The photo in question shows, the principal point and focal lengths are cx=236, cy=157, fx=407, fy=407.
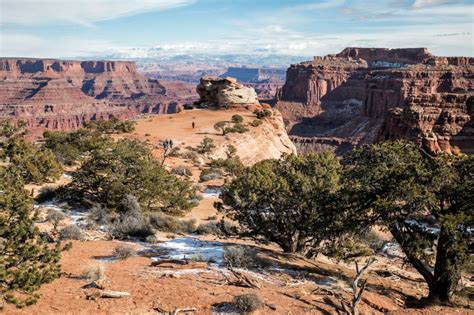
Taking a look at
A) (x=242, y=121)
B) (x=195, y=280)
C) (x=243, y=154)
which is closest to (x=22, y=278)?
(x=195, y=280)

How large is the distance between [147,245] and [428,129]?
5807cm

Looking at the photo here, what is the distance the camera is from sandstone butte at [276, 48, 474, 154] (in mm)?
64750

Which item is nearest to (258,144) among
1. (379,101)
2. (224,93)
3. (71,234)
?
(224,93)

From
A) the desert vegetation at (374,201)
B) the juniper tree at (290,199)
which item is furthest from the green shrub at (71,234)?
the juniper tree at (290,199)

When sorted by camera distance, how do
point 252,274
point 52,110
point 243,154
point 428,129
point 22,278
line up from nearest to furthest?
point 22,278 → point 252,274 → point 243,154 → point 428,129 → point 52,110

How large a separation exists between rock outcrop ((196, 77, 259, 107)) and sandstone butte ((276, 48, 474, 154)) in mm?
25368

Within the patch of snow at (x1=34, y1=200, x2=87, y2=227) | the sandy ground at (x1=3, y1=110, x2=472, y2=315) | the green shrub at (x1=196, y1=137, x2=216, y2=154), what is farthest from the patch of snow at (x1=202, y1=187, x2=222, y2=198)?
the sandy ground at (x1=3, y1=110, x2=472, y2=315)

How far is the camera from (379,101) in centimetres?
11956

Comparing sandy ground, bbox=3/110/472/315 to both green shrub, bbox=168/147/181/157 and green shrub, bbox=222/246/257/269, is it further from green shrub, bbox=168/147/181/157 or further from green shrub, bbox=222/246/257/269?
green shrub, bbox=168/147/181/157

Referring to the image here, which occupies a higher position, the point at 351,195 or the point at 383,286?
the point at 351,195

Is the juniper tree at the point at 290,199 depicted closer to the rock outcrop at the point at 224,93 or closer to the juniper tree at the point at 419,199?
the juniper tree at the point at 419,199

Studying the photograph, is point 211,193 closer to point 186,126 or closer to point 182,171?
point 182,171

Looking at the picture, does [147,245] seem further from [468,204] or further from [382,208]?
[468,204]

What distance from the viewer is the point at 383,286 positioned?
14.2 meters
